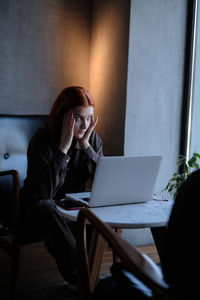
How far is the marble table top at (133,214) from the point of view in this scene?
4.43ft

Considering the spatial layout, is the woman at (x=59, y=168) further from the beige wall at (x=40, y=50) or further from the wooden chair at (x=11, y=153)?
the beige wall at (x=40, y=50)

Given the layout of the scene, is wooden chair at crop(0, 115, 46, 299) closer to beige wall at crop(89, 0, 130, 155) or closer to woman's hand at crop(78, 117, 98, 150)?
woman's hand at crop(78, 117, 98, 150)

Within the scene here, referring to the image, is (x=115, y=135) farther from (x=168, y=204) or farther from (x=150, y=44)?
(x=168, y=204)

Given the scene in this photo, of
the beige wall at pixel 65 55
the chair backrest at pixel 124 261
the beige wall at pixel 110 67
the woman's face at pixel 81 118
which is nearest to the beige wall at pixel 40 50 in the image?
the beige wall at pixel 65 55

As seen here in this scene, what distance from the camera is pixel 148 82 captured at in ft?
8.77

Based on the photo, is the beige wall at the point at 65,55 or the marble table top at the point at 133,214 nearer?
the marble table top at the point at 133,214

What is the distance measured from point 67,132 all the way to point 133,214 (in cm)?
69

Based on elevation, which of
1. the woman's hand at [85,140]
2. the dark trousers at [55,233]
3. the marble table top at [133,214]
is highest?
the woman's hand at [85,140]

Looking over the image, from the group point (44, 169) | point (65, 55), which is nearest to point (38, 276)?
point (44, 169)

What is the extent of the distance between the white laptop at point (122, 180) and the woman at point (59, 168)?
0.23 m

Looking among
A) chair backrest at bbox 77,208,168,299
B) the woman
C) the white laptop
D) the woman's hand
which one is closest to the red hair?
the woman

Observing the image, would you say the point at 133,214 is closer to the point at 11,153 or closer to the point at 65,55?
the point at 11,153

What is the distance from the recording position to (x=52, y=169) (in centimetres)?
189

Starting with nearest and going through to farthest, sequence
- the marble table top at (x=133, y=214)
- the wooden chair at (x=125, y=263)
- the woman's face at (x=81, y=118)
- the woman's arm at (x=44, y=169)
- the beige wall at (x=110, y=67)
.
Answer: the wooden chair at (x=125, y=263), the marble table top at (x=133, y=214), the woman's arm at (x=44, y=169), the woman's face at (x=81, y=118), the beige wall at (x=110, y=67)
